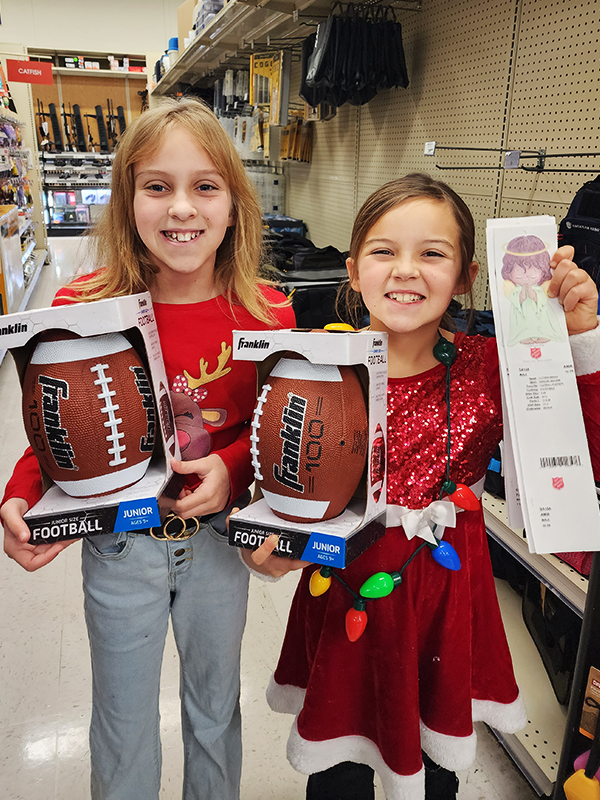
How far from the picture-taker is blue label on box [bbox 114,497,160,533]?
32.5 inches

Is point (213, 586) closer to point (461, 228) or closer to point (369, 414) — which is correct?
point (369, 414)

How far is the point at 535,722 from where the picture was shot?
5.28ft

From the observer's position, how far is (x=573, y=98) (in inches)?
77.6

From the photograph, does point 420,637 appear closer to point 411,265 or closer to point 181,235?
point 411,265

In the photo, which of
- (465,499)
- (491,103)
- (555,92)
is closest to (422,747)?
(465,499)

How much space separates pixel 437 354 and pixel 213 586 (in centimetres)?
58

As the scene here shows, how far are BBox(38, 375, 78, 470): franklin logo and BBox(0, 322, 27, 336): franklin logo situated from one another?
0.24 feet

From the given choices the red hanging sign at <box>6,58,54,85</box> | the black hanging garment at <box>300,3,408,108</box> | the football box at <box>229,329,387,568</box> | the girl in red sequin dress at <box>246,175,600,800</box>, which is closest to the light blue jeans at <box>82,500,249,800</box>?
the girl in red sequin dress at <box>246,175,600,800</box>

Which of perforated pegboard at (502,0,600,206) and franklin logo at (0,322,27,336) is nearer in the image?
franklin logo at (0,322,27,336)

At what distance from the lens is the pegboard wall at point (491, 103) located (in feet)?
6.44

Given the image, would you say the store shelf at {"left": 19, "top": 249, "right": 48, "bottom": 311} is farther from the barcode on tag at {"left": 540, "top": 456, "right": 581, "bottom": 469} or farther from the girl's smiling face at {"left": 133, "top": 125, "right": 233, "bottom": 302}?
the barcode on tag at {"left": 540, "top": 456, "right": 581, "bottom": 469}

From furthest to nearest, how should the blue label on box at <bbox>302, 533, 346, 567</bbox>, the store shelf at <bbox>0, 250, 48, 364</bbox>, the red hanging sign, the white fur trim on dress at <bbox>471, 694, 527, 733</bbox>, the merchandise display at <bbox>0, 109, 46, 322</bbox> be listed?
the red hanging sign → the store shelf at <bbox>0, 250, 48, 364</bbox> → the merchandise display at <bbox>0, 109, 46, 322</bbox> → the white fur trim on dress at <bbox>471, 694, 527, 733</bbox> → the blue label on box at <bbox>302, 533, 346, 567</bbox>

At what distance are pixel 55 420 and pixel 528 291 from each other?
685mm

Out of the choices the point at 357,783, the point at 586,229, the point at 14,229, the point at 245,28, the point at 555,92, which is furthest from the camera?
the point at 14,229
